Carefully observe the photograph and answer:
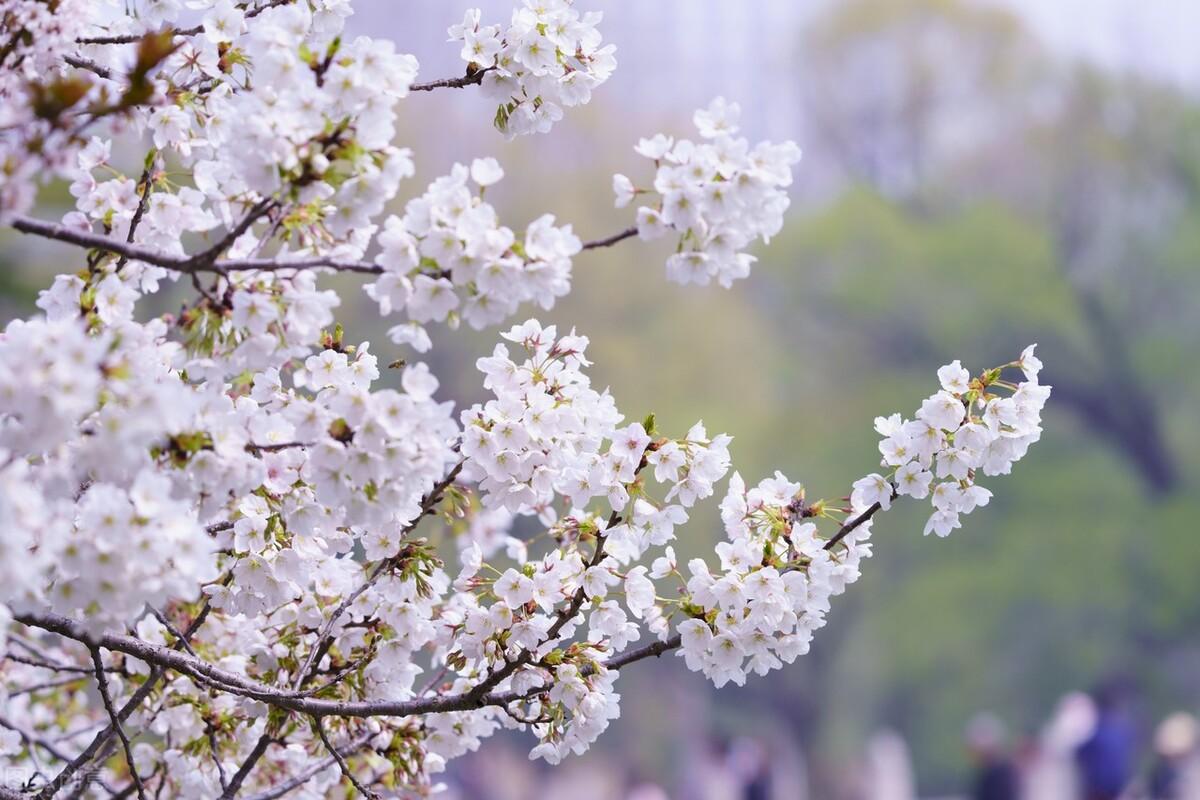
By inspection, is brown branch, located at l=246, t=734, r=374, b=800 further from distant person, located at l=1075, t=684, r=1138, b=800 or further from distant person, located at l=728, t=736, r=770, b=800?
distant person, located at l=728, t=736, r=770, b=800

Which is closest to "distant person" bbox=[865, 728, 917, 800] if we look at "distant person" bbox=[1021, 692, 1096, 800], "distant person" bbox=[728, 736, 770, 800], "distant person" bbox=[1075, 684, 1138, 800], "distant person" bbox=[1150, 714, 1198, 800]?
"distant person" bbox=[728, 736, 770, 800]

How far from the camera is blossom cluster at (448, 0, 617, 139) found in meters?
1.79

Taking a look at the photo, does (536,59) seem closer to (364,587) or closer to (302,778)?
(364,587)

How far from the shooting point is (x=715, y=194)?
150 centimetres

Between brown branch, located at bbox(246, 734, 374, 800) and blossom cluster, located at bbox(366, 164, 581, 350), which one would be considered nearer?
blossom cluster, located at bbox(366, 164, 581, 350)

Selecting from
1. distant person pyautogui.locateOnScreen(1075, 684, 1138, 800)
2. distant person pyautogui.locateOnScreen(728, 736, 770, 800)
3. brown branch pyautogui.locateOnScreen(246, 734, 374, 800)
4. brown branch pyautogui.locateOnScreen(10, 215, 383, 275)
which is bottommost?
brown branch pyautogui.locateOnScreen(246, 734, 374, 800)

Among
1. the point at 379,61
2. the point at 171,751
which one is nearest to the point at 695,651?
the point at 379,61

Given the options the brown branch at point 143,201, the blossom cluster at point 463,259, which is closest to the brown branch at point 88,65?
the brown branch at point 143,201

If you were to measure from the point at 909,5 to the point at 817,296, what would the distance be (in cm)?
334

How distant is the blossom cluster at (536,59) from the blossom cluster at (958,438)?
65 cm

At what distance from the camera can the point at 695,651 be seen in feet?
5.83

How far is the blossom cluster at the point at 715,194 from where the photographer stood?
59.1 inches

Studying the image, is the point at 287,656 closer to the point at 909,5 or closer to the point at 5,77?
the point at 5,77

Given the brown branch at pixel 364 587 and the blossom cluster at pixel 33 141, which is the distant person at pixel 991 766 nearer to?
the brown branch at pixel 364 587
